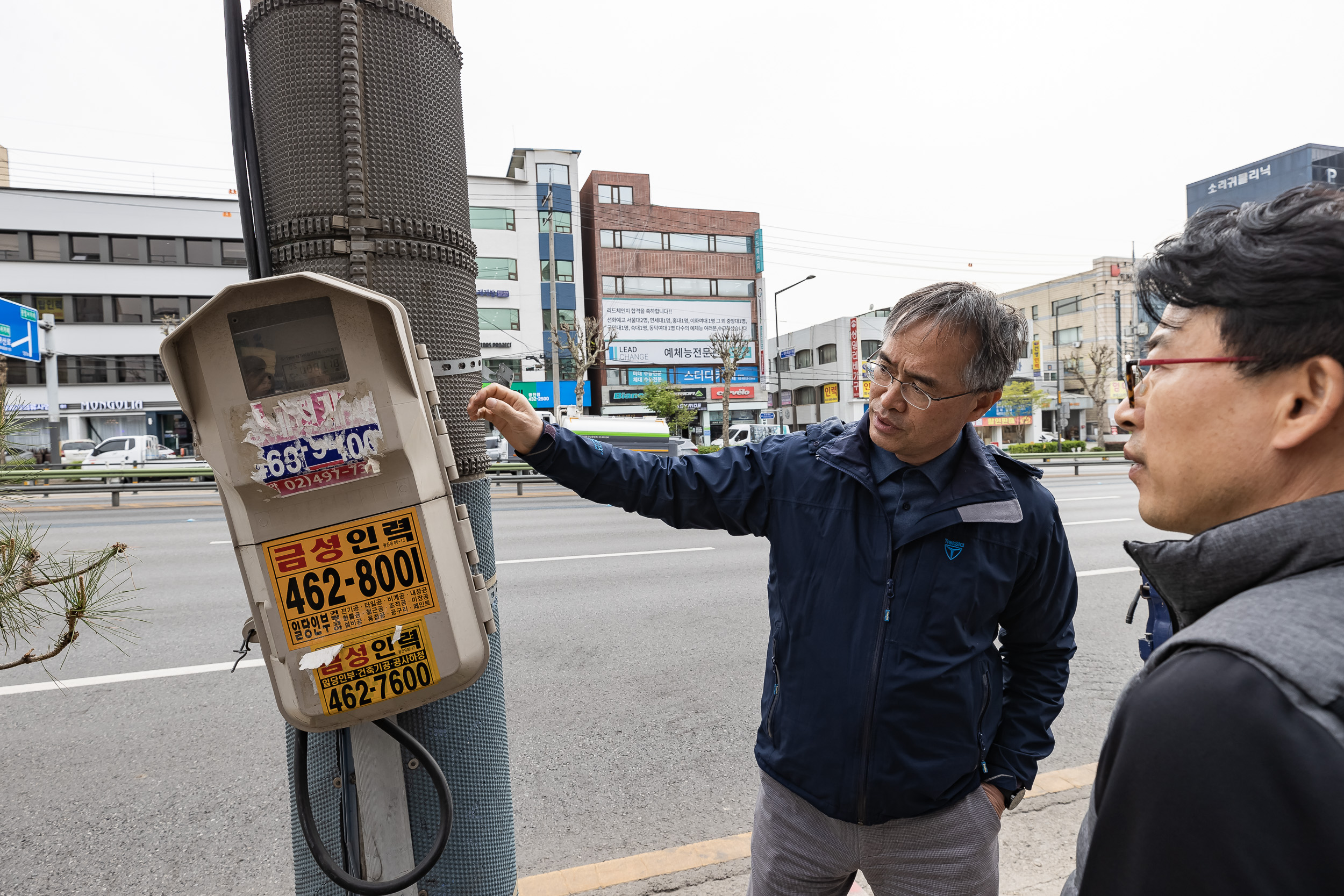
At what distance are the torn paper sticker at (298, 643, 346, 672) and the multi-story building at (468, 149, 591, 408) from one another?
3241 centimetres

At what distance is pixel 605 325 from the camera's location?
3906cm

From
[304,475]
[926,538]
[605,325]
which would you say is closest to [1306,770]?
[926,538]

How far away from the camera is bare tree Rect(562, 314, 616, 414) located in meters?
29.5

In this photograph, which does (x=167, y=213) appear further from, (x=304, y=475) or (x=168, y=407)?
(x=304, y=475)

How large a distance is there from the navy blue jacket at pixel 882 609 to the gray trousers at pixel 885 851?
0.05m

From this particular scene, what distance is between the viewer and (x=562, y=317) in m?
36.5

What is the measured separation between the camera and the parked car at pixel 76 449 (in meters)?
24.7

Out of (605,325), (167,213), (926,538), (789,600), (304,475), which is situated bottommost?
(789,600)

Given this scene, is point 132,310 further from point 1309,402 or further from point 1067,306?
point 1067,306

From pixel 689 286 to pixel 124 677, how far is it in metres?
38.4

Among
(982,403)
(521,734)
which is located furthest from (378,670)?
(521,734)

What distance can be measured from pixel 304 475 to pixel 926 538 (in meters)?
1.31

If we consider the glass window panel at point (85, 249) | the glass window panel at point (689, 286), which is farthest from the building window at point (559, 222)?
the glass window panel at point (85, 249)

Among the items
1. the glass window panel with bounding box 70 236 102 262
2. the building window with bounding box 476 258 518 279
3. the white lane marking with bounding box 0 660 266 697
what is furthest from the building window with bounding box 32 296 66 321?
A: the white lane marking with bounding box 0 660 266 697
